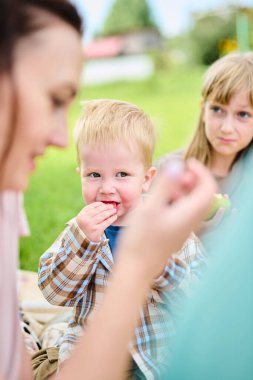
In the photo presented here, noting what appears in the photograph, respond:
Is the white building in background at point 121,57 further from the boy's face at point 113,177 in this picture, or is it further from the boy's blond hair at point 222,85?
the boy's face at point 113,177

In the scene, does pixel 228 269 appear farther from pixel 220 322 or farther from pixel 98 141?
pixel 98 141

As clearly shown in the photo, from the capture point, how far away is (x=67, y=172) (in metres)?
5.82

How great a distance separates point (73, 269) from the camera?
157cm

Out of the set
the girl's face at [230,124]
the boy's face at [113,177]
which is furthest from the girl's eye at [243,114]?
the boy's face at [113,177]

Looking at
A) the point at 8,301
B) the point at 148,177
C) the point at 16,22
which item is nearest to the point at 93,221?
the point at 148,177

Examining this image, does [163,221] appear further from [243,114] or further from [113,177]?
[243,114]

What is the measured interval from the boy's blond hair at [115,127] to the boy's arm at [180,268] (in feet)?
0.95

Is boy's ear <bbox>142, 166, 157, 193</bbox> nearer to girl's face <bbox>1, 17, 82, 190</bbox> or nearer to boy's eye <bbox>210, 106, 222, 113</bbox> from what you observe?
girl's face <bbox>1, 17, 82, 190</bbox>

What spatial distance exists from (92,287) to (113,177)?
1.05 feet

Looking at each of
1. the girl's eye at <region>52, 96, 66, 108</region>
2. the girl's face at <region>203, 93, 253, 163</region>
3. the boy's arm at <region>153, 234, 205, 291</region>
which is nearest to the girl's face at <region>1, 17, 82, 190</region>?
the girl's eye at <region>52, 96, 66, 108</region>

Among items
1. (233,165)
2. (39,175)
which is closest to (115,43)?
(39,175)

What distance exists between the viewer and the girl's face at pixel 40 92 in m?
0.92

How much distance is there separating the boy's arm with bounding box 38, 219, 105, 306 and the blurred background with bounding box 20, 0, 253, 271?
0.47 m

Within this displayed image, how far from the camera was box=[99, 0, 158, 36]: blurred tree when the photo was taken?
36250mm
